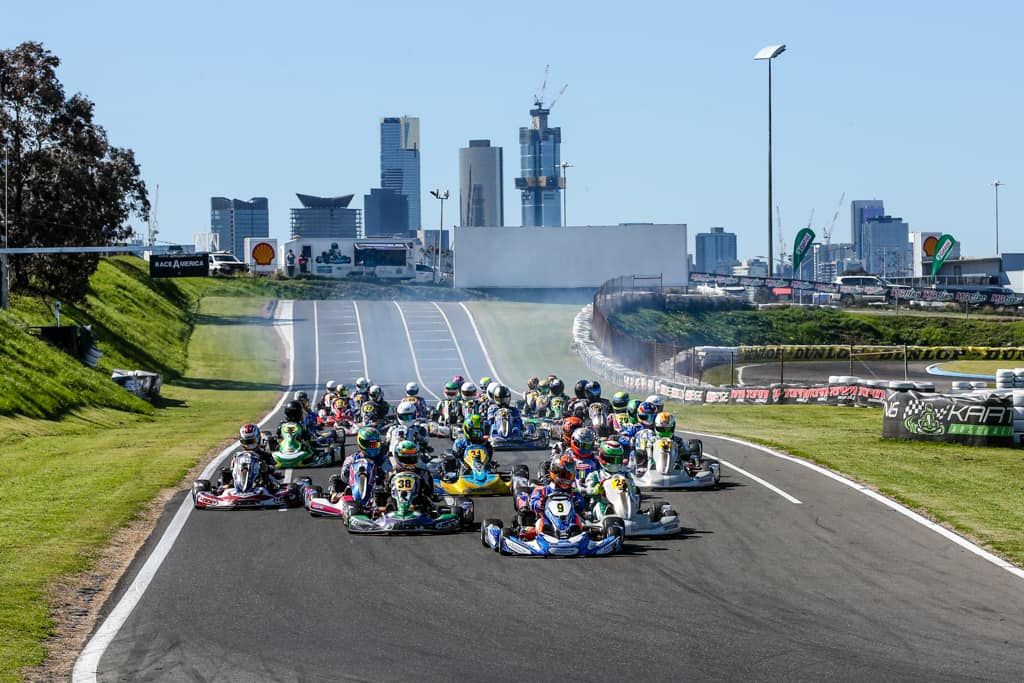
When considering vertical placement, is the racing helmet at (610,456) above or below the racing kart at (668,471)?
above

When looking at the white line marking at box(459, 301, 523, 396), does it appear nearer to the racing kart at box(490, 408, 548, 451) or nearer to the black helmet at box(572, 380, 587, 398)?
the black helmet at box(572, 380, 587, 398)

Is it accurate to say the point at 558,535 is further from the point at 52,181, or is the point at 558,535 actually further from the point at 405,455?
the point at 52,181

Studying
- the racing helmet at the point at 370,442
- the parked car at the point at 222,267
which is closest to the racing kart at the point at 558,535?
the racing helmet at the point at 370,442

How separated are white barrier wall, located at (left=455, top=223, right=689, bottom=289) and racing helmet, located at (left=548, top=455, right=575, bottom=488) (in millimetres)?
94704

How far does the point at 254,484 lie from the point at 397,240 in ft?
374

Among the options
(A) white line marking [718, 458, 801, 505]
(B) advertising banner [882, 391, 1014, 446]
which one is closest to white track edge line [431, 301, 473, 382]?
(B) advertising banner [882, 391, 1014, 446]

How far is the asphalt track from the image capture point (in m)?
12.7

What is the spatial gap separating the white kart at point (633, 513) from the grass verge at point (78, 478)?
7463mm

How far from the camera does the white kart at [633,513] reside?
20031mm

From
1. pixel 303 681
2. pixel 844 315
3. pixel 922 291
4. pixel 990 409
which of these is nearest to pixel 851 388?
pixel 990 409

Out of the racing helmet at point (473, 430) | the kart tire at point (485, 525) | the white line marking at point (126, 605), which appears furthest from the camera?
the racing helmet at point (473, 430)

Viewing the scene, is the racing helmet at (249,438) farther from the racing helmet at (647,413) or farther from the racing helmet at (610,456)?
the racing helmet at (647,413)

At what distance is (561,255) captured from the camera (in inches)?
4542

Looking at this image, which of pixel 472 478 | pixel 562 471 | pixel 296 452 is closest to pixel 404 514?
pixel 562 471
